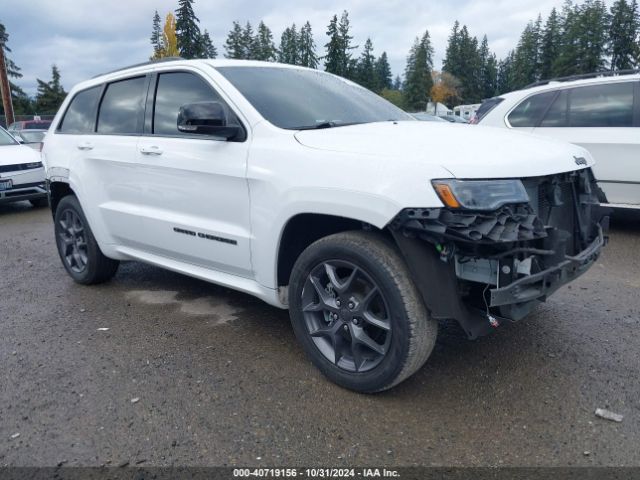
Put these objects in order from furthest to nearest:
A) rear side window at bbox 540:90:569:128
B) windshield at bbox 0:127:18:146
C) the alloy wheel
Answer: windshield at bbox 0:127:18:146 → rear side window at bbox 540:90:569:128 → the alloy wheel

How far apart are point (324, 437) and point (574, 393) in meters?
1.43

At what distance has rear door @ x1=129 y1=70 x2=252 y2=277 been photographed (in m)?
3.37

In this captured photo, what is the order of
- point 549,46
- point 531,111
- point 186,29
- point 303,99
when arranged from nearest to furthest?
point 303,99 < point 531,111 < point 186,29 < point 549,46

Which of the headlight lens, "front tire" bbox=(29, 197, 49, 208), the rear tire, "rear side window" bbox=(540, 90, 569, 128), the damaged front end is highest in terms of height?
"rear side window" bbox=(540, 90, 569, 128)

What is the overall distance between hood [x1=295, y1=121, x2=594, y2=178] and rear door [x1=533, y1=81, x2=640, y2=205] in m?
3.41

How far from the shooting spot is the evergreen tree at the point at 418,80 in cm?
8669

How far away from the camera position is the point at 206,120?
3207 millimetres

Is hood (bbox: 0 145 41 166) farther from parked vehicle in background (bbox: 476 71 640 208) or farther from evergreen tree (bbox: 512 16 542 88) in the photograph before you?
evergreen tree (bbox: 512 16 542 88)

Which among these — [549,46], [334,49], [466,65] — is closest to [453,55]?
[466,65]

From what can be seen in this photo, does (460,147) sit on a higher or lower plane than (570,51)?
lower

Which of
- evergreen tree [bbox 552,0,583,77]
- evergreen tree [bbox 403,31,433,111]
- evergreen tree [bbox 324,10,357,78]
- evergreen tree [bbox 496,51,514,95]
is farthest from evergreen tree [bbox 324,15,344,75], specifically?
evergreen tree [bbox 496,51,514,95]

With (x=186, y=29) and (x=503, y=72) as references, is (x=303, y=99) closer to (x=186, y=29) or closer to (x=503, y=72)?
(x=186, y=29)

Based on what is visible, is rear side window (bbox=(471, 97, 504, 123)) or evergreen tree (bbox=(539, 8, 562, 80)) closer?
rear side window (bbox=(471, 97, 504, 123))

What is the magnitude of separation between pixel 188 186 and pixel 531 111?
502cm
